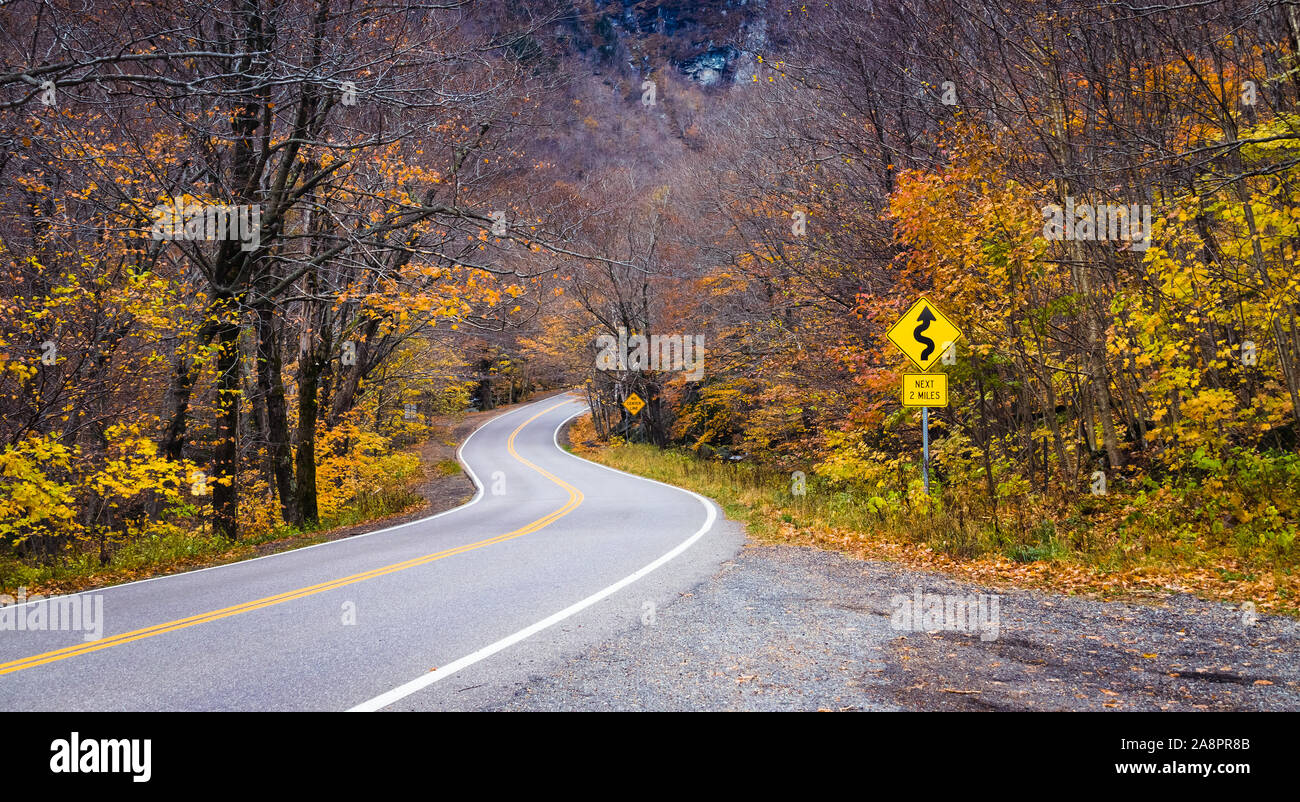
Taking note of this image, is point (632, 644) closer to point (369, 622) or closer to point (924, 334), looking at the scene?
point (369, 622)

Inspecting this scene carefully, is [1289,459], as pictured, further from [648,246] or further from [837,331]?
[648,246]

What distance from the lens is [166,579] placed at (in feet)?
29.9

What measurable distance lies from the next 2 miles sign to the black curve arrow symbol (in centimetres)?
31

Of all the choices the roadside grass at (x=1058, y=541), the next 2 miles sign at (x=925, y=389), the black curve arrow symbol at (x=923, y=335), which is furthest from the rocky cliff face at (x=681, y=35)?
the roadside grass at (x=1058, y=541)

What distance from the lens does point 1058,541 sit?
9109 millimetres

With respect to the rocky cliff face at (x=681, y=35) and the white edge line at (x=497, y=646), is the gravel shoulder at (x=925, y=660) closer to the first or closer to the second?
the white edge line at (x=497, y=646)

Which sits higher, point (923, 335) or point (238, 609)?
point (923, 335)

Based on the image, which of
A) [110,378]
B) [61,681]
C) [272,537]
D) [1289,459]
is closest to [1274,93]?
[1289,459]

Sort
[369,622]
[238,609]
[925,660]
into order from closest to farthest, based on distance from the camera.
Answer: [925,660]
[369,622]
[238,609]

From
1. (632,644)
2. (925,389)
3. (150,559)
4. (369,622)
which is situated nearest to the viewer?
(632,644)

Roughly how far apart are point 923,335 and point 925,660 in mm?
6844

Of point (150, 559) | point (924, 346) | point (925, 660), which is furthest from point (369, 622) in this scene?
point (924, 346)

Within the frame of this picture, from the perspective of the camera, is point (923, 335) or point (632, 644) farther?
point (923, 335)

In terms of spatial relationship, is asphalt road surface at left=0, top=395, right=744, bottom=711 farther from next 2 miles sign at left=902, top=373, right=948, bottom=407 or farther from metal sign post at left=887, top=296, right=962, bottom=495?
metal sign post at left=887, top=296, right=962, bottom=495
